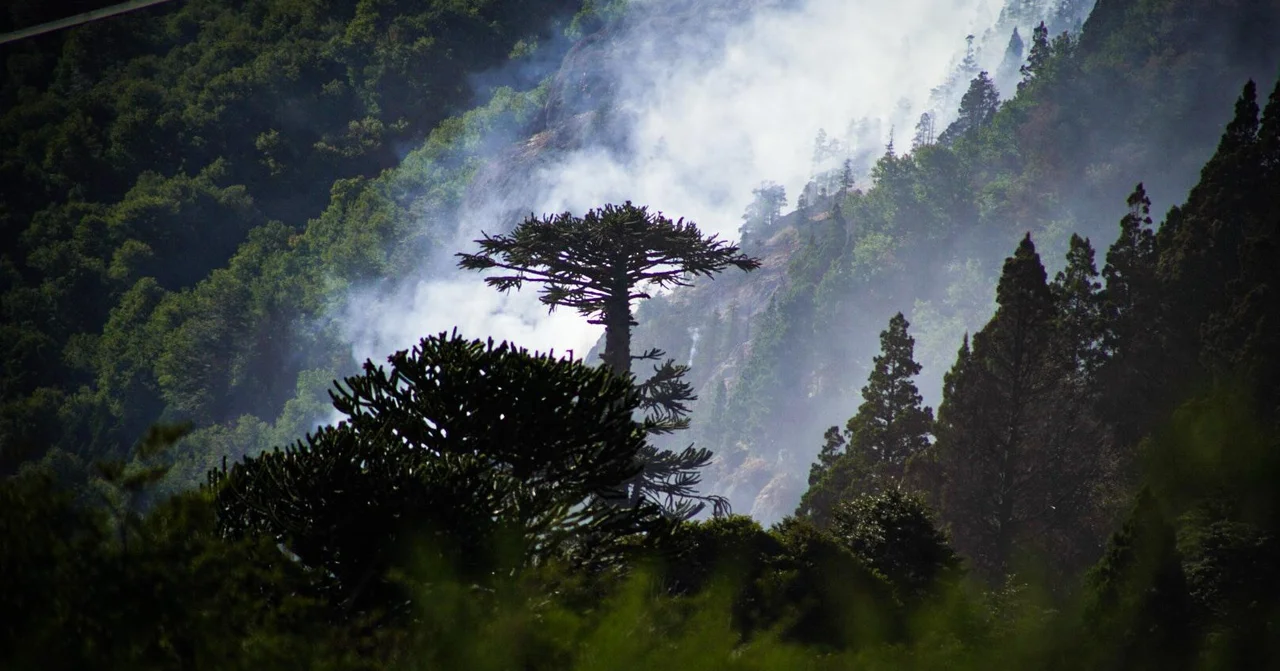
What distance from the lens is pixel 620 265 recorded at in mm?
30797

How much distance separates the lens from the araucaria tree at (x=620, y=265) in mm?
29656

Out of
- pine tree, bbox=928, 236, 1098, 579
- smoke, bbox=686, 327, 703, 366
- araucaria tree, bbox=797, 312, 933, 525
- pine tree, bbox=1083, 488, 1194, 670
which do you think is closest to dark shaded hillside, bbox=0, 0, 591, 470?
smoke, bbox=686, 327, 703, 366

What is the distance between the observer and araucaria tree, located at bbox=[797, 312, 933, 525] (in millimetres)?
38719

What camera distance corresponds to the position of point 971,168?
518 feet

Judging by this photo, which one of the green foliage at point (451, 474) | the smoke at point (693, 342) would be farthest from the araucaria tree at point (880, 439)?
the smoke at point (693, 342)

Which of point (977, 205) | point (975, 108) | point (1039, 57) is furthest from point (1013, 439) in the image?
point (975, 108)

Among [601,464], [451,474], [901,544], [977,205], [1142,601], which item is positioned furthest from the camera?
[977,205]

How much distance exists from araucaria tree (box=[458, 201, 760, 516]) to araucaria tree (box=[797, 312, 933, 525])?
9019mm

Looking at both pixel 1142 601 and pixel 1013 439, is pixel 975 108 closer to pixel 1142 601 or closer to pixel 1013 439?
pixel 1013 439

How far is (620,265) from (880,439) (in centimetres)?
1477

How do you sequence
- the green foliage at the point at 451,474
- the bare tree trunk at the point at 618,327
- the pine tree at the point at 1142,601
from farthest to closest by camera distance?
the bare tree trunk at the point at 618,327
the pine tree at the point at 1142,601
the green foliage at the point at 451,474

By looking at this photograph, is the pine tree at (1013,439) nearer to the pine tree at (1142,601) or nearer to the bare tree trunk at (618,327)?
the pine tree at (1142,601)

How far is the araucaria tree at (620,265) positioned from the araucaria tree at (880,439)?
902 cm

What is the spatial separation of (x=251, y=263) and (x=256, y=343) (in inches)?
496
